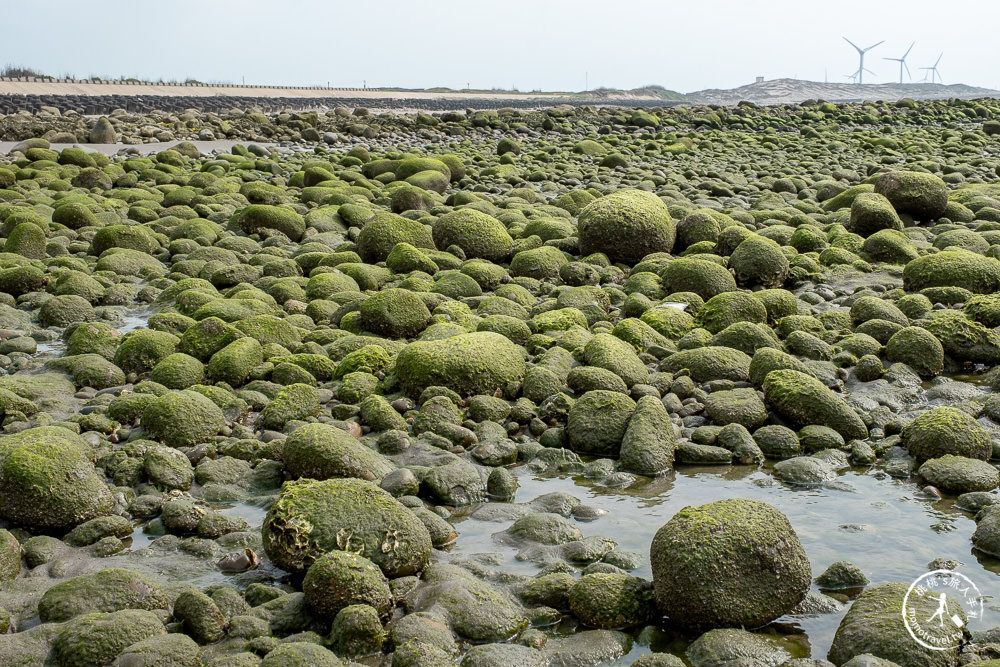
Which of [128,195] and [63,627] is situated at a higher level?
[128,195]

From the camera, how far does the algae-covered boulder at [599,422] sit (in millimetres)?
6512

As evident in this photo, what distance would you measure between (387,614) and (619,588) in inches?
46.5

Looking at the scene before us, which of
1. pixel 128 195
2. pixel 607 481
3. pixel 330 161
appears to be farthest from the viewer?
pixel 330 161

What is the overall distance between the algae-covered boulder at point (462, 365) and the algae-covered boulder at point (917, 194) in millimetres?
9075

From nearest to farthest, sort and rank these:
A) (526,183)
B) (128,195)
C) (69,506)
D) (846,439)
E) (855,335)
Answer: (69,506) → (846,439) → (855,335) → (128,195) → (526,183)

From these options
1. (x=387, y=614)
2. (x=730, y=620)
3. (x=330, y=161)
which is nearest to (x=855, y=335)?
(x=730, y=620)

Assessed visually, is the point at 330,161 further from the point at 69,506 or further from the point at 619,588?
the point at 619,588

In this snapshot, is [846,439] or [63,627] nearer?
[63,627]

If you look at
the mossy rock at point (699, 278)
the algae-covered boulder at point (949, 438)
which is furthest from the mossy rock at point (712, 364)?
the mossy rock at point (699, 278)

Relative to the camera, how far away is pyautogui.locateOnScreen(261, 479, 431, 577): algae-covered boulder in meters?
4.63

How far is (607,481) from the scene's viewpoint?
6.11 m

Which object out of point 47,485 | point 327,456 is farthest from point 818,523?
point 47,485

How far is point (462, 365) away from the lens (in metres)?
7.39

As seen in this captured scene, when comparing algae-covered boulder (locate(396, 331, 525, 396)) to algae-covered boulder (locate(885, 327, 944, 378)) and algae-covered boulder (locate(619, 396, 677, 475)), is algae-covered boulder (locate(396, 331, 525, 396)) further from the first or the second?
algae-covered boulder (locate(885, 327, 944, 378))
